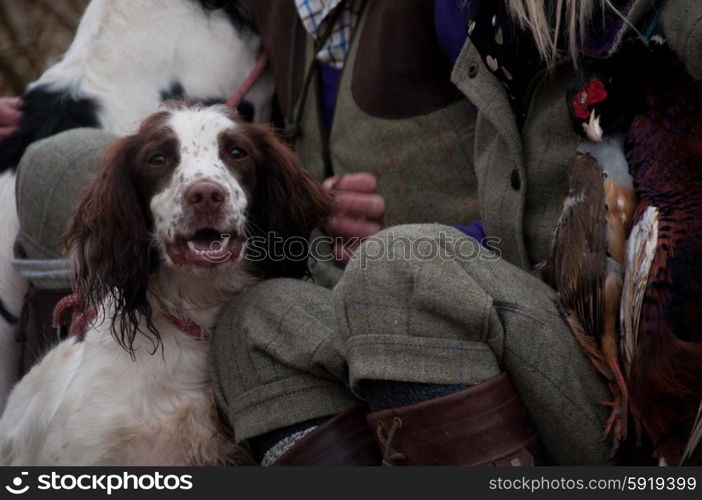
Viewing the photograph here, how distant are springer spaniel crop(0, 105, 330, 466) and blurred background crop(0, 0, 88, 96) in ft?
8.20

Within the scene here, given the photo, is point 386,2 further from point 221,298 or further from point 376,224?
point 221,298

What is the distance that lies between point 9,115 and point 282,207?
1.09m

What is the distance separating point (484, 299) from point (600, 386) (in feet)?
0.87

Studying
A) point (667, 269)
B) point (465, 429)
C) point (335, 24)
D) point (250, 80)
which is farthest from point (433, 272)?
point (250, 80)

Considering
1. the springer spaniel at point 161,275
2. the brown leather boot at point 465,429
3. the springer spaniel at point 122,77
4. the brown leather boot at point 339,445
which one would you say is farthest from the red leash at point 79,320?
the brown leather boot at point 465,429

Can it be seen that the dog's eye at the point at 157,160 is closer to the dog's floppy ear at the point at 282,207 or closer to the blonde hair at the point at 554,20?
the dog's floppy ear at the point at 282,207

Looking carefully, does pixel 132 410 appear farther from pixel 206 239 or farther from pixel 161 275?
pixel 206 239

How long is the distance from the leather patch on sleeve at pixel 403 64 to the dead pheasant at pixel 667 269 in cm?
78

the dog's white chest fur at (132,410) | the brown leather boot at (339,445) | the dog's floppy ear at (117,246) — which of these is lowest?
the dog's white chest fur at (132,410)

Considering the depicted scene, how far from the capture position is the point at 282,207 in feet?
7.36

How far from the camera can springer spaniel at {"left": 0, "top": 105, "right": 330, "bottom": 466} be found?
2.07 metres

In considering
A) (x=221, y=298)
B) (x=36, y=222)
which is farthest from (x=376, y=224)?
(x=36, y=222)

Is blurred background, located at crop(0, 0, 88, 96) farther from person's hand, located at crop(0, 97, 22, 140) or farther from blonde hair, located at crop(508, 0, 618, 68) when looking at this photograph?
blonde hair, located at crop(508, 0, 618, 68)

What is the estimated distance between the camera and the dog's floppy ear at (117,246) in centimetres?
211
